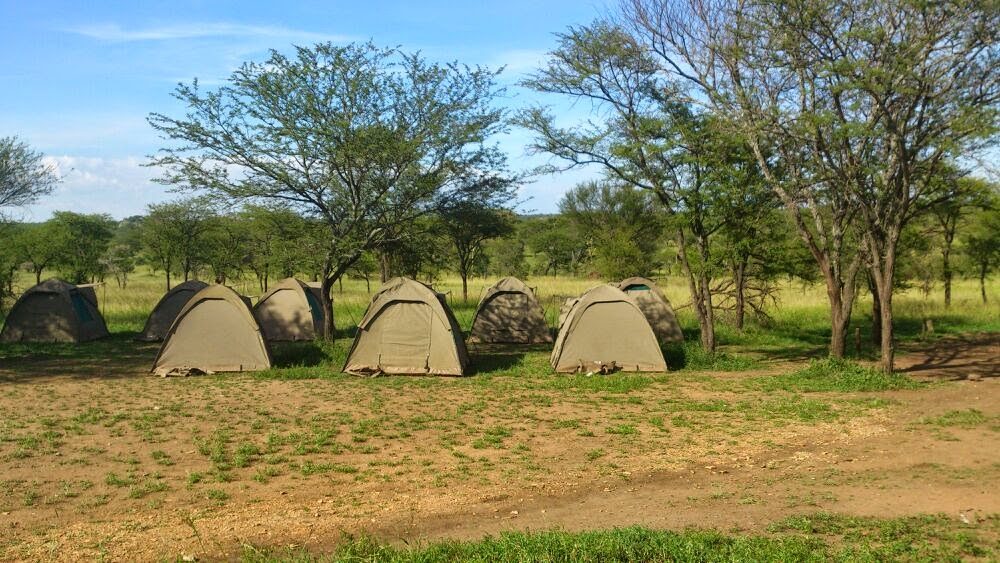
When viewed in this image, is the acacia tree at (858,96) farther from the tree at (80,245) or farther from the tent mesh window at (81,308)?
the tree at (80,245)

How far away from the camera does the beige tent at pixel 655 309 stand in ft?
61.4

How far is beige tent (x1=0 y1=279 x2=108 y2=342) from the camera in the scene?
18.8 metres

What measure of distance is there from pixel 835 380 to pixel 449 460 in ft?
26.1

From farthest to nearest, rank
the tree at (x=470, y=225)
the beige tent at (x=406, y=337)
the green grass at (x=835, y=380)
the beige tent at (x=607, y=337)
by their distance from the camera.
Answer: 1. the tree at (x=470, y=225)
2. the beige tent at (x=607, y=337)
3. the beige tent at (x=406, y=337)
4. the green grass at (x=835, y=380)

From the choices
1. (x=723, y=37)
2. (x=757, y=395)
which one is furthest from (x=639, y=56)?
(x=757, y=395)

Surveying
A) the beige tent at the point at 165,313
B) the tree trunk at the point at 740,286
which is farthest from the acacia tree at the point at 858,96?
the beige tent at the point at 165,313

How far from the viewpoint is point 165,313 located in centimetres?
1931

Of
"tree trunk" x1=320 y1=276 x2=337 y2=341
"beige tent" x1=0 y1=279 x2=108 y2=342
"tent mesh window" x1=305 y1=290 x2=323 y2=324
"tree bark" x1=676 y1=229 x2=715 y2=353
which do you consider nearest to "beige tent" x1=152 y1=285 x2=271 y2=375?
"tree trunk" x1=320 y1=276 x2=337 y2=341

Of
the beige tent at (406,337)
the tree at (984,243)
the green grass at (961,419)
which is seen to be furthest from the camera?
the tree at (984,243)

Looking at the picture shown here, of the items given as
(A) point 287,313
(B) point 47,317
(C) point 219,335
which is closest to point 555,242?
(A) point 287,313

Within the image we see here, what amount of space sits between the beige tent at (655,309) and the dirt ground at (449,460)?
18.2ft

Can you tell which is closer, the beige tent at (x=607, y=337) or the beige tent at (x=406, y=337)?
the beige tent at (x=406, y=337)

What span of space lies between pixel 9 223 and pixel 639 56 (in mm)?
22680

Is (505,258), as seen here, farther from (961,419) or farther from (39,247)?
(961,419)
